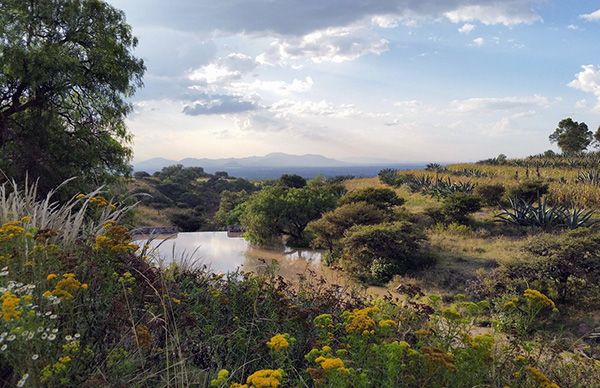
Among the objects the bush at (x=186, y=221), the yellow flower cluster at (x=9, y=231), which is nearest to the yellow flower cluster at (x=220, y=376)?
the yellow flower cluster at (x=9, y=231)

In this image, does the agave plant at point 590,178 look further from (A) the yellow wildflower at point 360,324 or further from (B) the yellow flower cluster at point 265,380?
(B) the yellow flower cluster at point 265,380

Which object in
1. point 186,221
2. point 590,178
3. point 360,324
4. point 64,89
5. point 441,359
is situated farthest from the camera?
point 186,221

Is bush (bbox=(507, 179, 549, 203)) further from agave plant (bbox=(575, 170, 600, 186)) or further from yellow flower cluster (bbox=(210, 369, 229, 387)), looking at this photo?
yellow flower cluster (bbox=(210, 369, 229, 387))

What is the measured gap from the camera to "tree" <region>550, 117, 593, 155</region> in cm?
4003

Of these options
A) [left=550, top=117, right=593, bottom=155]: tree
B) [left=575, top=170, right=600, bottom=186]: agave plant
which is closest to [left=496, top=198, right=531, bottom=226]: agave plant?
[left=575, top=170, right=600, bottom=186]: agave plant

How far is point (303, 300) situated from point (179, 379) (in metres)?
2.06

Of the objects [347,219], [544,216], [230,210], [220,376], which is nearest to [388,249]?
[347,219]

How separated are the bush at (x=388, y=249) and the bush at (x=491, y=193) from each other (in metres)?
6.39

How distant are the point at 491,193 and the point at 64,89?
49.8 feet

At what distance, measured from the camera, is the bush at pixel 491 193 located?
56.1ft

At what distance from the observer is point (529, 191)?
15828mm

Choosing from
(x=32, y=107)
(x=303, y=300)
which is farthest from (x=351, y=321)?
(x=32, y=107)

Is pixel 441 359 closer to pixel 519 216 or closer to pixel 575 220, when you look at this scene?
pixel 575 220

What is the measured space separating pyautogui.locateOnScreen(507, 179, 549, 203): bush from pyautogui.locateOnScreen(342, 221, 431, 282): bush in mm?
6198
